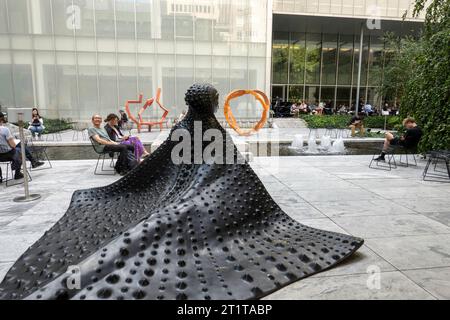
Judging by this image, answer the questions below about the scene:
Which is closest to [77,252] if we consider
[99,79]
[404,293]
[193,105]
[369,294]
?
[193,105]

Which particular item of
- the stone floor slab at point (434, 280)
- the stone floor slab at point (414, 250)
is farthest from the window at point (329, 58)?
the stone floor slab at point (434, 280)

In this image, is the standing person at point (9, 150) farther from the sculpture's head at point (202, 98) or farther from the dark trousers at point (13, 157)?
the sculpture's head at point (202, 98)

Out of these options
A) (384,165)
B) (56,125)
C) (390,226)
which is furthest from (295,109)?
(390,226)

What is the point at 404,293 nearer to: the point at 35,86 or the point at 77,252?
the point at 77,252

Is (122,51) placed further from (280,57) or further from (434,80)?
(434,80)

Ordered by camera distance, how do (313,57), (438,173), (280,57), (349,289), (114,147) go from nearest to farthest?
(349,289), (114,147), (438,173), (280,57), (313,57)

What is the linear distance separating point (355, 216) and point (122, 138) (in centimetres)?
554

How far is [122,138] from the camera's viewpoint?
322 inches

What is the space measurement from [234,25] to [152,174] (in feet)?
71.9

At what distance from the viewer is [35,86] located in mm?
22125

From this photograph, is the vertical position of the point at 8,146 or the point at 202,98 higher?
the point at 202,98

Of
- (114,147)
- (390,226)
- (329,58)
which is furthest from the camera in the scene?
(329,58)

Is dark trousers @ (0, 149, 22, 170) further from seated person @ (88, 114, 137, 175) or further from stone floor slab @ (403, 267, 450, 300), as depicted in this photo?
stone floor slab @ (403, 267, 450, 300)

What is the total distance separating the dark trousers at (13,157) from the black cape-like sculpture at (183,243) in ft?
11.3
